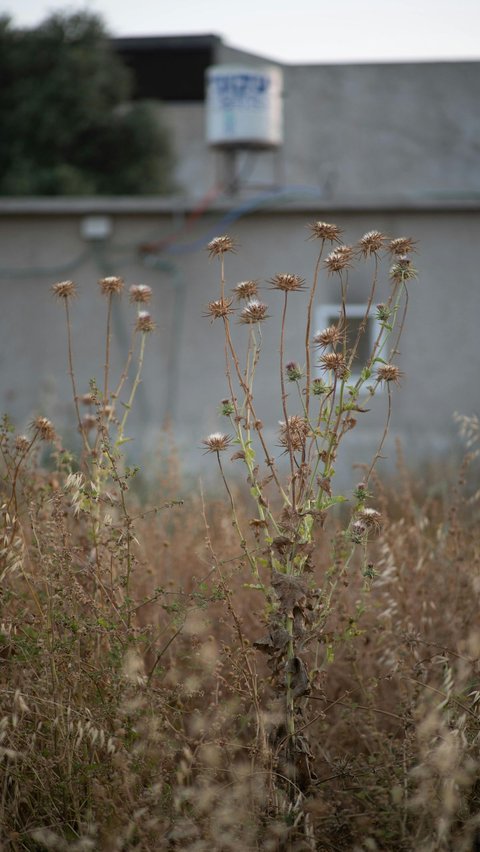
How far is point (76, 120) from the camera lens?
21.2 m

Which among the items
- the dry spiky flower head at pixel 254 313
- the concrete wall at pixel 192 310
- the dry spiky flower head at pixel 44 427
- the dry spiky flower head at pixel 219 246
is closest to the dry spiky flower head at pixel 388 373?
the dry spiky flower head at pixel 254 313

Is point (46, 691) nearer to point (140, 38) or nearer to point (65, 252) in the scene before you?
point (65, 252)

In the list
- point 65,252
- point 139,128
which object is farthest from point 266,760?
point 139,128

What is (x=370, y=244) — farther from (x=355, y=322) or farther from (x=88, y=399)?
(x=355, y=322)

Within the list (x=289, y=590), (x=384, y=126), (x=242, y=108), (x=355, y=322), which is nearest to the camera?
(x=289, y=590)

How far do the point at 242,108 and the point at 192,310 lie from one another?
142 inches

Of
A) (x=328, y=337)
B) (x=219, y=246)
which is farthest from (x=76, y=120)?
(x=328, y=337)

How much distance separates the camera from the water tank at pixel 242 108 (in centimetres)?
1232

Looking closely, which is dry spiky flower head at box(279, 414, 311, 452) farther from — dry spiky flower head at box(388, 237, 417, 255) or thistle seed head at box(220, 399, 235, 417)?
dry spiky flower head at box(388, 237, 417, 255)

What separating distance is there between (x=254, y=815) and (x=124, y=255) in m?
8.04

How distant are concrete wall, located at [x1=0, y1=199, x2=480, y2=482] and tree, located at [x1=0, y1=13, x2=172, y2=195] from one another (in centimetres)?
1099

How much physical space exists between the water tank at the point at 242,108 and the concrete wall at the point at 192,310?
2850mm

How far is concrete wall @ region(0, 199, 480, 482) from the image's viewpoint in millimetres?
9836

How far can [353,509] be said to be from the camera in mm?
2885
